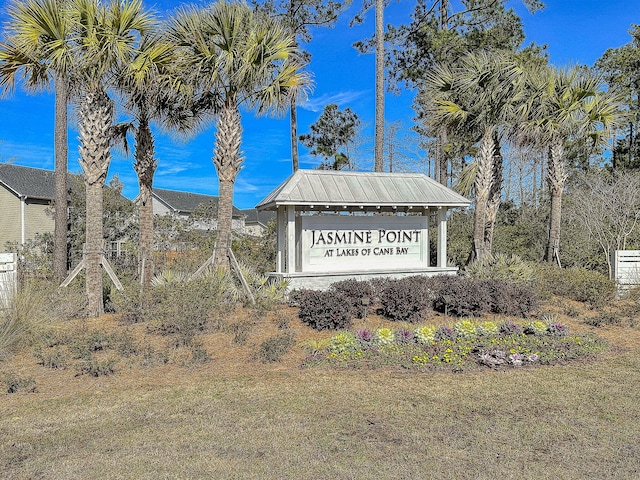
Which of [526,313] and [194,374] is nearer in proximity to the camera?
[194,374]

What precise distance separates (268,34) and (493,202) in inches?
330

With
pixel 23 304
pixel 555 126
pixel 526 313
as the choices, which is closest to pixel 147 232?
pixel 23 304

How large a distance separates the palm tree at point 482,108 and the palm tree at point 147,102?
7601 millimetres

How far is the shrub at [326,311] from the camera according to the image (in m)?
8.46

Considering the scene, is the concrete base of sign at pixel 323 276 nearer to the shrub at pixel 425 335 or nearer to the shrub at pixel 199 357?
Result: the shrub at pixel 425 335

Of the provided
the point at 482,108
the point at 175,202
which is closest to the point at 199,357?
the point at 482,108

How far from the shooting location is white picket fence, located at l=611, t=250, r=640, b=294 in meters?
12.1

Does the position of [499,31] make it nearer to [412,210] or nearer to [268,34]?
[412,210]

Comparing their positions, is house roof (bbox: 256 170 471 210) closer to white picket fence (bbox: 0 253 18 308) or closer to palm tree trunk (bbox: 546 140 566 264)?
palm tree trunk (bbox: 546 140 566 264)

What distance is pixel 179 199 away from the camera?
1548 inches

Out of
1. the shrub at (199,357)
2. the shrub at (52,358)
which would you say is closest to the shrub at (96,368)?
the shrub at (52,358)

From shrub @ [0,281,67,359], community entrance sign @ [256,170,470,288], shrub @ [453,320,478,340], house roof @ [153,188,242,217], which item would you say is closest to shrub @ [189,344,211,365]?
shrub @ [0,281,67,359]

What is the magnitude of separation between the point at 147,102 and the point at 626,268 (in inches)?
Result: 497

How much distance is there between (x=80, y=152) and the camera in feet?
32.6
